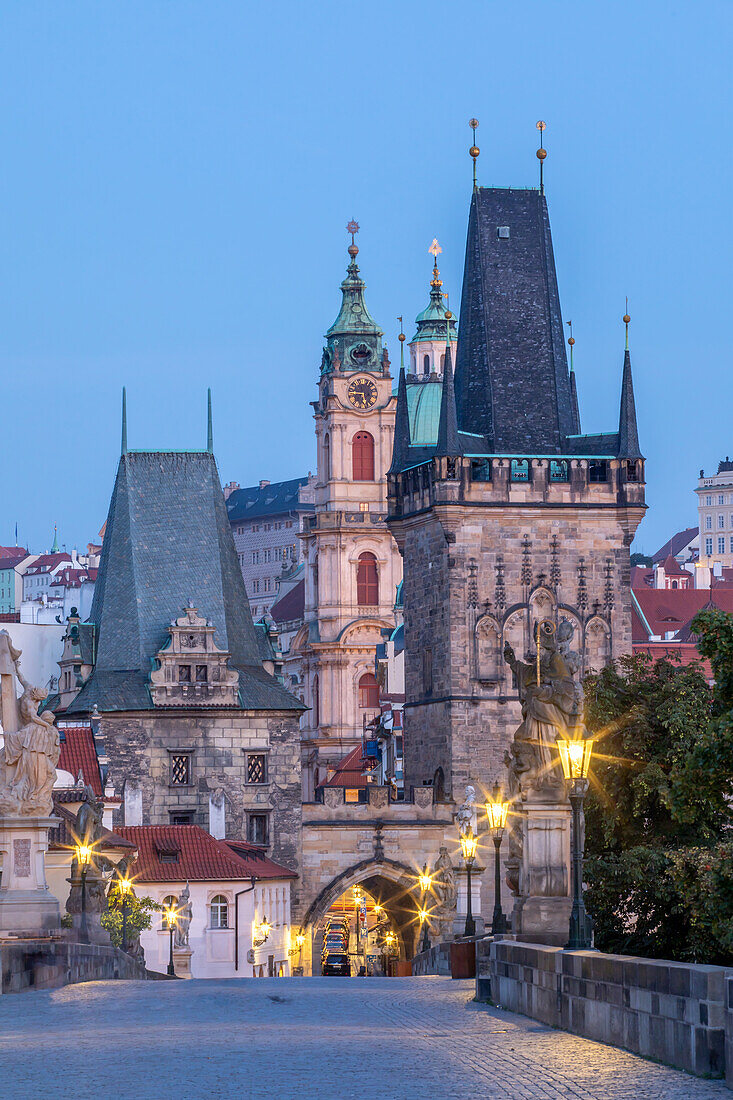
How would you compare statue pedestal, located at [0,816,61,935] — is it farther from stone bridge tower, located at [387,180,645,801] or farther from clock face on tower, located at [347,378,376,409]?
clock face on tower, located at [347,378,376,409]

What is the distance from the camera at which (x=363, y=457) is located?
136 m

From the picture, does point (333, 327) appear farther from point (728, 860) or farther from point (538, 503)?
point (728, 860)

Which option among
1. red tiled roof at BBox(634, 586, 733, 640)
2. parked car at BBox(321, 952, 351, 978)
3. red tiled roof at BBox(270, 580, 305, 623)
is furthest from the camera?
red tiled roof at BBox(270, 580, 305, 623)

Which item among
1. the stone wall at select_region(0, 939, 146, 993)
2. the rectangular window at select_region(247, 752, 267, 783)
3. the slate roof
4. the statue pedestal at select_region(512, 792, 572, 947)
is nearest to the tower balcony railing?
the slate roof

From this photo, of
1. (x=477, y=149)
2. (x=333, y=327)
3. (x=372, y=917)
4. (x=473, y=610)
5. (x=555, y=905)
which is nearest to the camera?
(x=555, y=905)

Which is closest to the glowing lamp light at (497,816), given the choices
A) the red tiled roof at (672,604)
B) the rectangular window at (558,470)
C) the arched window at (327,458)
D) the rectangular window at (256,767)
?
the rectangular window at (256,767)

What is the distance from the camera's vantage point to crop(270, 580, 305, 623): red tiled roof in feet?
563

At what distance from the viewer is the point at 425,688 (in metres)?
84.4

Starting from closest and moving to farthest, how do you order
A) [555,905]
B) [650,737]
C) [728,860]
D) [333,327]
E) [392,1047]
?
[392,1047]
[555,905]
[728,860]
[650,737]
[333,327]

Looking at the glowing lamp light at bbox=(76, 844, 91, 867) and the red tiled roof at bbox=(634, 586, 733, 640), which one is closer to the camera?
the glowing lamp light at bbox=(76, 844, 91, 867)

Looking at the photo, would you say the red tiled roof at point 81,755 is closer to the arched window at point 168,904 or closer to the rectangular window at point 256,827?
the arched window at point 168,904

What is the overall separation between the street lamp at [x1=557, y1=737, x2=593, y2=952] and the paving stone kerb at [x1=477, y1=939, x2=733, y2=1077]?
70 cm

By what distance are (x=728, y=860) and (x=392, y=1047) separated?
14.7 metres

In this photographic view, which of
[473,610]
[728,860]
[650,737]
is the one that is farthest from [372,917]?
[728,860]
